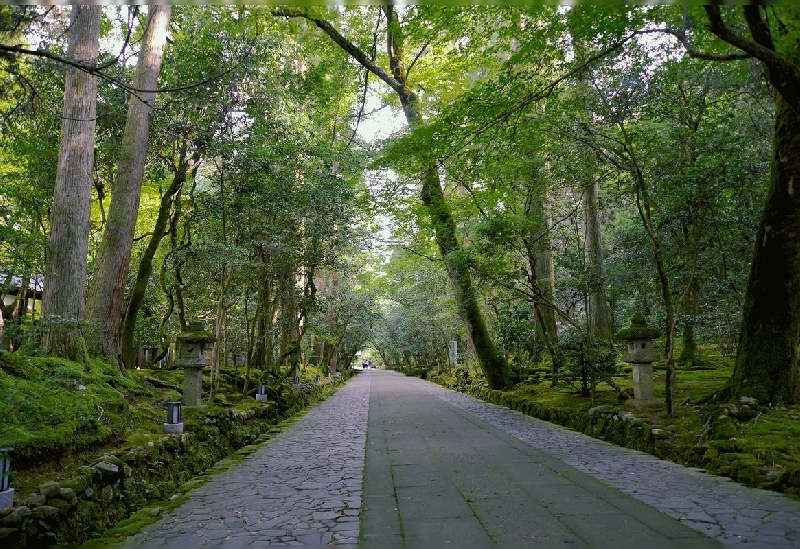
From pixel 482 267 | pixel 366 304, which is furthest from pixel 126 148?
pixel 366 304

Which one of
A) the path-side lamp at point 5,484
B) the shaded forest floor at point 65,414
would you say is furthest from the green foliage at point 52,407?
the path-side lamp at point 5,484

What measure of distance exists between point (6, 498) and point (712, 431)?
640cm

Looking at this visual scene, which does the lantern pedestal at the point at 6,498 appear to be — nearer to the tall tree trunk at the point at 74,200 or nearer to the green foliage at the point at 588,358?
the tall tree trunk at the point at 74,200

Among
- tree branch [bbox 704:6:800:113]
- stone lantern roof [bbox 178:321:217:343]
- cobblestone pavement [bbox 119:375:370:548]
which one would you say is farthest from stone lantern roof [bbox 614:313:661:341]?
stone lantern roof [bbox 178:321:217:343]

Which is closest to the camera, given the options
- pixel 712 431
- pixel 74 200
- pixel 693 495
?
pixel 693 495

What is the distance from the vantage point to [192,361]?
7328 millimetres

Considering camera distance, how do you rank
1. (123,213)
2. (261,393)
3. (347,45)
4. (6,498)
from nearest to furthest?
(6,498)
(123,213)
(261,393)
(347,45)

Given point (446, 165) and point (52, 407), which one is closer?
point (52, 407)

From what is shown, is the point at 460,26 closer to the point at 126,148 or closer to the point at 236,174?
the point at 236,174

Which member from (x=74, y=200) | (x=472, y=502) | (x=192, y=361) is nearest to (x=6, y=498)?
(x=472, y=502)

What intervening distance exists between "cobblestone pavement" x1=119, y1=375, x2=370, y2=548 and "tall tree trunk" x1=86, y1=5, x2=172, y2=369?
10.4 ft

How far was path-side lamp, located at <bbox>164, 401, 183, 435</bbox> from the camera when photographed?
5.85 metres

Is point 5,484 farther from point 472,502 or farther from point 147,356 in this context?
point 147,356

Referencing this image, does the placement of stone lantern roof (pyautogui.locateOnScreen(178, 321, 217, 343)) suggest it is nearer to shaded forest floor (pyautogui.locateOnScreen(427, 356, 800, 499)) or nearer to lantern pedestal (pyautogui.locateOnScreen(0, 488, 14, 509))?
lantern pedestal (pyautogui.locateOnScreen(0, 488, 14, 509))
